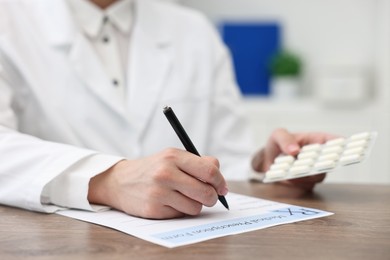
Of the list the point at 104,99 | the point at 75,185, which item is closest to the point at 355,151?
the point at 75,185

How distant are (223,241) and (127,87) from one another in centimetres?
92

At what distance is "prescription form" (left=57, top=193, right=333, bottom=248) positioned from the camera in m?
0.79

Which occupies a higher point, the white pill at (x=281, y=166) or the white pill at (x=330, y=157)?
the white pill at (x=330, y=157)

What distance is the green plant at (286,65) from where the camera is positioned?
9.93 feet

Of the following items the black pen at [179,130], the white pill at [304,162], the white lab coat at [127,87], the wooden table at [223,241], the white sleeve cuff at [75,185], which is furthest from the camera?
the white lab coat at [127,87]

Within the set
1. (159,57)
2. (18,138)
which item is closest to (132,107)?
(159,57)

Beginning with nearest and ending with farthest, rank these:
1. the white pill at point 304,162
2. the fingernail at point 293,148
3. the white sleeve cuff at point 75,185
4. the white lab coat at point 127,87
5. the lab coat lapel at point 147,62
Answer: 1. the white sleeve cuff at point 75,185
2. the white pill at point 304,162
3. the fingernail at point 293,148
4. the white lab coat at point 127,87
5. the lab coat lapel at point 147,62

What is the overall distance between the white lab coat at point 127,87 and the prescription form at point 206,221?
429 mm

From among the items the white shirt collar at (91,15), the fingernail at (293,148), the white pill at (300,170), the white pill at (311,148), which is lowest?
the fingernail at (293,148)

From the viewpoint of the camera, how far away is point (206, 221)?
877mm

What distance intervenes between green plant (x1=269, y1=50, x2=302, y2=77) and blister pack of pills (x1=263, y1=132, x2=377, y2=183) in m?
1.90

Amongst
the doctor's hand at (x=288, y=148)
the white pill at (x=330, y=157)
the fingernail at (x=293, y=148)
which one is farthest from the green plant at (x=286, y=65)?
the white pill at (x=330, y=157)

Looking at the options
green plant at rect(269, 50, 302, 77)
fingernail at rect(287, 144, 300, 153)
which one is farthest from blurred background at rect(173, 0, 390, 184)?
fingernail at rect(287, 144, 300, 153)

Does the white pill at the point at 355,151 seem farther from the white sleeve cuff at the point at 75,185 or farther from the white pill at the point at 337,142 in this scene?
the white sleeve cuff at the point at 75,185
